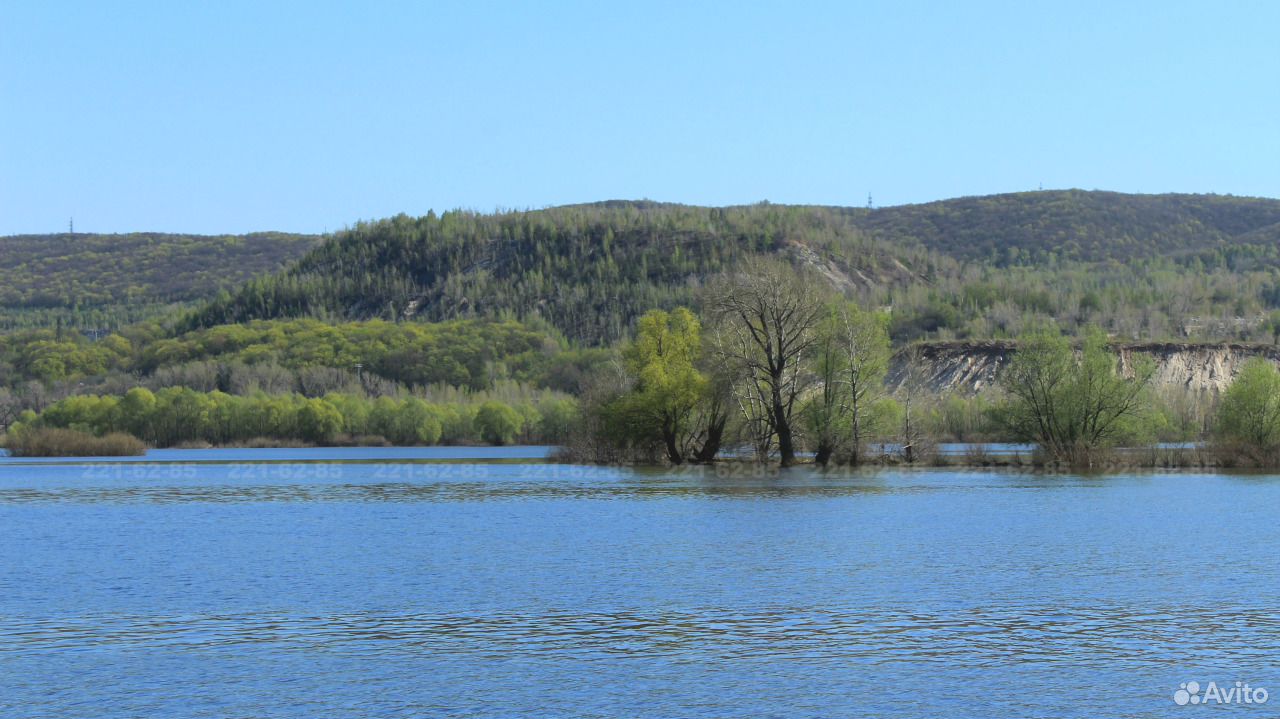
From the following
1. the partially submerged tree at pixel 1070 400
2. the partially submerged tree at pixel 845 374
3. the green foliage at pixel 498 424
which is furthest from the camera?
the green foliage at pixel 498 424

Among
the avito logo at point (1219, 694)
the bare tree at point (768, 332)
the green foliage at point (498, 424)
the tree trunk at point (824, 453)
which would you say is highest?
A: the bare tree at point (768, 332)

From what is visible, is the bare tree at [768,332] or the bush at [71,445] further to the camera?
the bush at [71,445]

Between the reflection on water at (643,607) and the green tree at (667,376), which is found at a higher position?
the green tree at (667,376)

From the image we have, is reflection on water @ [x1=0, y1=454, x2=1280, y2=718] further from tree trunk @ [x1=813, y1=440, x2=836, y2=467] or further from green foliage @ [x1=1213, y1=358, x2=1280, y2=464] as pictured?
green foliage @ [x1=1213, y1=358, x2=1280, y2=464]

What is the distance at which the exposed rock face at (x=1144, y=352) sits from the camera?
17338cm

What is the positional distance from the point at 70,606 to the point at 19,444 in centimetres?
10786

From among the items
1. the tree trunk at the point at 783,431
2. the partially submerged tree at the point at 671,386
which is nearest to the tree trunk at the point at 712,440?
the partially submerged tree at the point at 671,386

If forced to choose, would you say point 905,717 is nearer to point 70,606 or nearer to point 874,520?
point 70,606

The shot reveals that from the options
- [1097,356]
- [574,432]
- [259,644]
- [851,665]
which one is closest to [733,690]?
[851,665]

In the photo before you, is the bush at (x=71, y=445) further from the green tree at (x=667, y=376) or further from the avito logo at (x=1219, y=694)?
the avito logo at (x=1219, y=694)

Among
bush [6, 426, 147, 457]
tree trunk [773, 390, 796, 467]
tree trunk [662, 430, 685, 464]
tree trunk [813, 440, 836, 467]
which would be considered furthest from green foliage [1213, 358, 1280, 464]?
bush [6, 426, 147, 457]

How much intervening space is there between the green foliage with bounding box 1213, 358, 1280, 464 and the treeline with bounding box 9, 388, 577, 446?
8278 cm

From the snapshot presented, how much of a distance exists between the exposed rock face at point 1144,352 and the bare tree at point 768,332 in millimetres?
96149

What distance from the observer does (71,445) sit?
12556 centimetres
